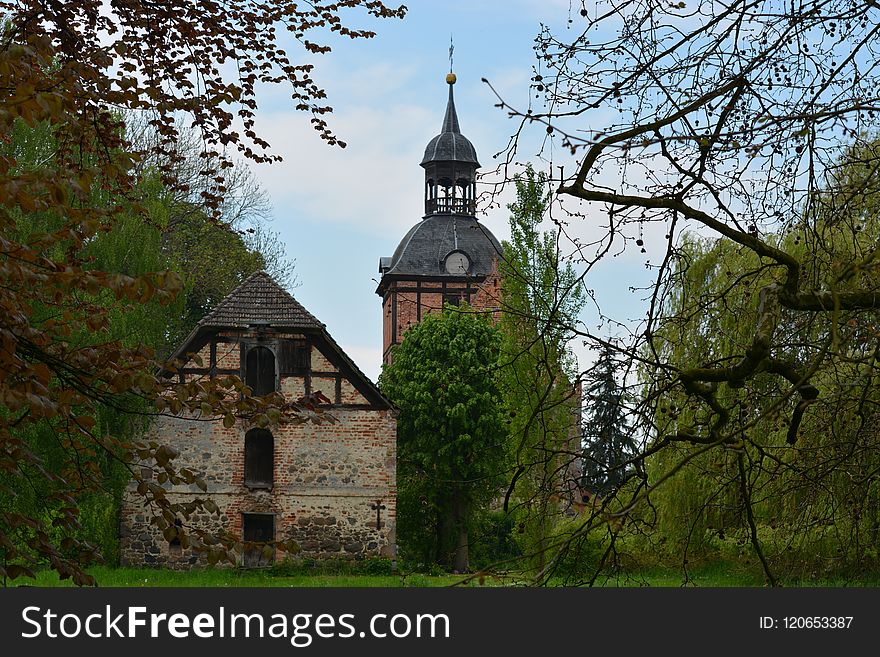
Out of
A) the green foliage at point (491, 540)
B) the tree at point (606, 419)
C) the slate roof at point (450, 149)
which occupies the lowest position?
the green foliage at point (491, 540)

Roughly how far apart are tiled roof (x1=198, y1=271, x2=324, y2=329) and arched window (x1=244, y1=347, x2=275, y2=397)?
696 mm

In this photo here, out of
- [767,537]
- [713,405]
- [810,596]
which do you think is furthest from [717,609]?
[767,537]

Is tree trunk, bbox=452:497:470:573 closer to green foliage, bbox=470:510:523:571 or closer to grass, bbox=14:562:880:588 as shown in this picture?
green foliage, bbox=470:510:523:571

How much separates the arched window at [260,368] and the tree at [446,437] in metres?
6.86

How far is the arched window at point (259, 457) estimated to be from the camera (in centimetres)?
2512

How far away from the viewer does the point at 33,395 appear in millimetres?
4781

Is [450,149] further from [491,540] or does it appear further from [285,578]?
[285,578]

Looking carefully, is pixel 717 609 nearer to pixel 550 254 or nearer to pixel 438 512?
pixel 550 254

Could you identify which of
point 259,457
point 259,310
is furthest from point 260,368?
point 259,457

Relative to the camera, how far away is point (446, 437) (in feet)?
104

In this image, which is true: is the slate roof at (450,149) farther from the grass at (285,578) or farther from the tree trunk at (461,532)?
the grass at (285,578)

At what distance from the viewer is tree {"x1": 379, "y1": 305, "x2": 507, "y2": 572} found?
3141 cm

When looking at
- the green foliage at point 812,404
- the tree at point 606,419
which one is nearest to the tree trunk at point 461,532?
the green foliage at point 812,404

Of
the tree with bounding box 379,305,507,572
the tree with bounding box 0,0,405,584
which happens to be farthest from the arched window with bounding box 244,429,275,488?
the tree with bounding box 0,0,405,584
